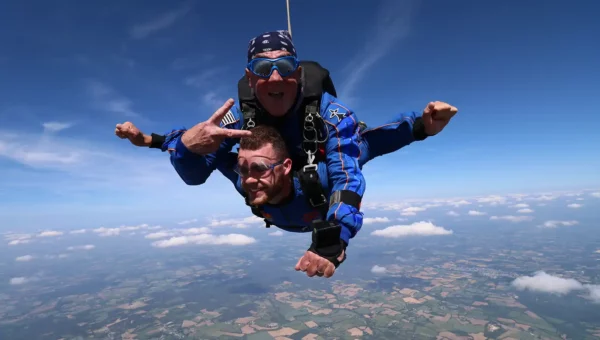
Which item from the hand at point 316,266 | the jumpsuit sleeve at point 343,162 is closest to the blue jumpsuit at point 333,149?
the jumpsuit sleeve at point 343,162

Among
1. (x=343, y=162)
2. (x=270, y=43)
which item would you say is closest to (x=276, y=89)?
(x=270, y=43)

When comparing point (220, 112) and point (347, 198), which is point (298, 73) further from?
point (347, 198)

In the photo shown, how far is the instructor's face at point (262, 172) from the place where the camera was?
2.56 meters

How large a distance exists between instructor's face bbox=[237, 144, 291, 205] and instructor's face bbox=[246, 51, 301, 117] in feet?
1.18

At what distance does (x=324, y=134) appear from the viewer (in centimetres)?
264

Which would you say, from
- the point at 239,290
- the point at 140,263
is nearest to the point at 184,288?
the point at 239,290

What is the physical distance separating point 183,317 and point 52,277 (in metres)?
150

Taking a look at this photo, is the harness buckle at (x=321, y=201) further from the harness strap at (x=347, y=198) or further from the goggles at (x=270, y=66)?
the goggles at (x=270, y=66)

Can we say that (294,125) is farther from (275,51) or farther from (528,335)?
(528,335)

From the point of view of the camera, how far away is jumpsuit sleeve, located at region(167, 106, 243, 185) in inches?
98.1

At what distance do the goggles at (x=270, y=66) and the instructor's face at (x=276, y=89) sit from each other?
31mm

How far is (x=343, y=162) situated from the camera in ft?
7.78

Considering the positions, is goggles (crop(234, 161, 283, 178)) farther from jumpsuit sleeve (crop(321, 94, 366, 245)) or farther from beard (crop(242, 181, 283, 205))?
jumpsuit sleeve (crop(321, 94, 366, 245))

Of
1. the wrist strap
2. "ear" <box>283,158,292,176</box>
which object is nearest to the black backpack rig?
"ear" <box>283,158,292,176</box>
